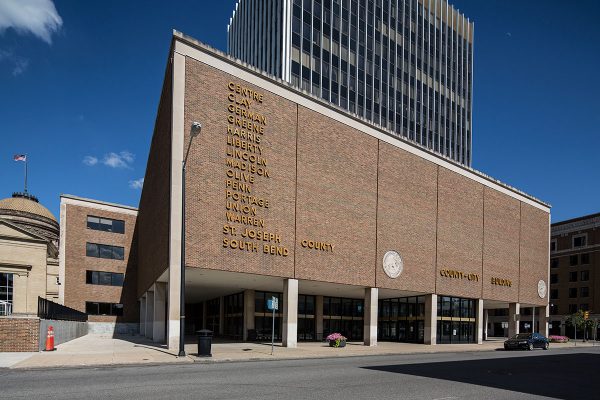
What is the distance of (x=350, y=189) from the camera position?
3428 cm

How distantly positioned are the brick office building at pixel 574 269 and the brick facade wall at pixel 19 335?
8456cm

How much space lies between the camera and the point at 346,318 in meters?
44.3

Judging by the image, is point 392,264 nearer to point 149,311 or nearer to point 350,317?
point 350,317

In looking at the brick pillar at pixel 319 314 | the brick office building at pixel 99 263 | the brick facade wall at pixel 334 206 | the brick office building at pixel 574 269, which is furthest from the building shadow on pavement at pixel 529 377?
the brick office building at pixel 574 269

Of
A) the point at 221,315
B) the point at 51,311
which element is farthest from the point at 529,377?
the point at 221,315

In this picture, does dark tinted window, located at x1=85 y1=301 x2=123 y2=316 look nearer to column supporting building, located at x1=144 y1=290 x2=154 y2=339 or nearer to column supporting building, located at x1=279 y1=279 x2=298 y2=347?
column supporting building, located at x1=144 y1=290 x2=154 y2=339

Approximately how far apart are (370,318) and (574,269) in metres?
66.8

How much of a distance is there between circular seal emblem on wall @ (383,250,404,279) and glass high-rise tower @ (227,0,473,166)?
120 ft

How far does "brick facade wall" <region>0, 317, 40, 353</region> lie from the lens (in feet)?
67.3

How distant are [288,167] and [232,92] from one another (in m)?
5.74

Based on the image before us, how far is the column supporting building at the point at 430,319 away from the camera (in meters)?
40.2

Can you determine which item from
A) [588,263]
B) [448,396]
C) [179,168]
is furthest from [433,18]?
[448,396]

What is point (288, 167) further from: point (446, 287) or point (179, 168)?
point (446, 287)

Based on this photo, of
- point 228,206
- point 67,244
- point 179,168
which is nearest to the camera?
point 179,168
